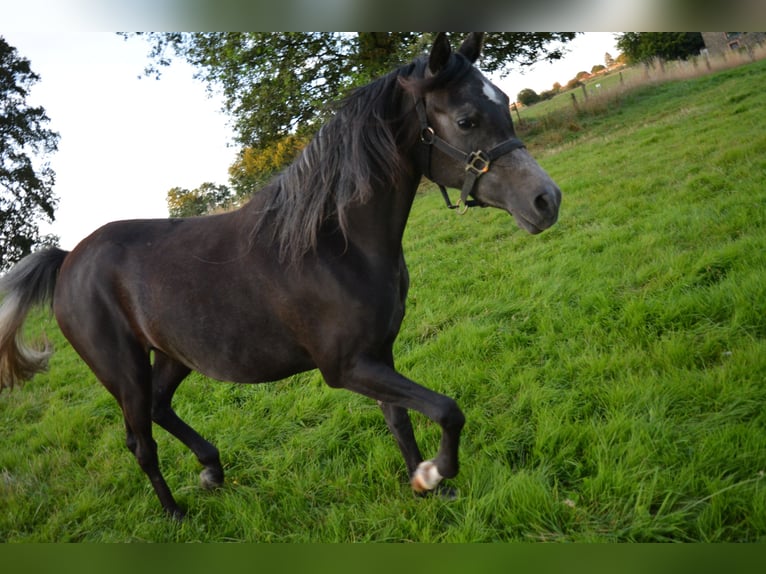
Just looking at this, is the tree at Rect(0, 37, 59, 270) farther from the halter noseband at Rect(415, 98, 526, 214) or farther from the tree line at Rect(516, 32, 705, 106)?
the tree line at Rect(516, 32, 705, 106)

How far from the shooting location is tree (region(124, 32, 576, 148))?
9938 millimetres

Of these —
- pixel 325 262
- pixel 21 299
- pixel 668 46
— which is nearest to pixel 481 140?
pixel 325 262

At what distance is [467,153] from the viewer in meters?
2.24

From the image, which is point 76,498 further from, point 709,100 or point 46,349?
point 709,100

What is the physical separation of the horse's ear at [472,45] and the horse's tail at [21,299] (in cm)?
292

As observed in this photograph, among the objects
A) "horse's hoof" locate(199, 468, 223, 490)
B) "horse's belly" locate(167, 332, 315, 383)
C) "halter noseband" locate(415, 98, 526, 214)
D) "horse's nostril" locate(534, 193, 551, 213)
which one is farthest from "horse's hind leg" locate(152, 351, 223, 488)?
"horse's nostril" locate(534, 193, 551, 213)

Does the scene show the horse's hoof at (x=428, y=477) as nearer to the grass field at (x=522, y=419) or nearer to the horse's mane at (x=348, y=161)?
the grass field at (x=522, y=419)

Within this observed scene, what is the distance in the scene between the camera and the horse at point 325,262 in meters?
2.21

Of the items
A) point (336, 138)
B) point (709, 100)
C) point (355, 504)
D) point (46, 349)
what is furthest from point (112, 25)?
point (709, 100)

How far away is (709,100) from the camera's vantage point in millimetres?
10914

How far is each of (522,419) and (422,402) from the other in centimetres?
117

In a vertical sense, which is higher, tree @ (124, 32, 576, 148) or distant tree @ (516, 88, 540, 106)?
tree @ (124, 32, 576, 148)

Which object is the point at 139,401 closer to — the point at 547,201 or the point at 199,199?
the point at 547,201

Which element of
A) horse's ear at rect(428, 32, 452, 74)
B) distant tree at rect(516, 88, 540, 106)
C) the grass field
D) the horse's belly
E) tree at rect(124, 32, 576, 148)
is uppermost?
tree at rect(124, 32, 576, 148)
